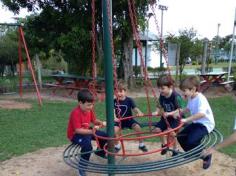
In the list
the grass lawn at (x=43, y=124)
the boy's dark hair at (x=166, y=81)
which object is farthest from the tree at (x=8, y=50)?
the boy's dark hair at (x=166, y=81)

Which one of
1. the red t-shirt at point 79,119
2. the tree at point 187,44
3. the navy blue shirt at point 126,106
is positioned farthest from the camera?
the tree at point 187,44

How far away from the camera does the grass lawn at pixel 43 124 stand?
5414 millimetres

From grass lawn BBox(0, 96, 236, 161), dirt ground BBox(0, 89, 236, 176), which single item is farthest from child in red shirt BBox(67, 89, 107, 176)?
grass lawn BBox(0, 96, 236, 161)

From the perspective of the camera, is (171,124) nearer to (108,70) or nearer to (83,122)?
(83,122)

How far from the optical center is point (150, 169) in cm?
297

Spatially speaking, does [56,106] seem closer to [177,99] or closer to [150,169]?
[177,99]

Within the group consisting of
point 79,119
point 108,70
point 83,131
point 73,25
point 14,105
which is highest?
point 73,25

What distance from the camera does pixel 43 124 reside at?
715cm

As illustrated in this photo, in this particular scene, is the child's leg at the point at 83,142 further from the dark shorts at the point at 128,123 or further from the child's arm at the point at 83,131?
the dark shorts at the point at 128,123

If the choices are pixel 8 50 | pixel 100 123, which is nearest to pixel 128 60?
pixel 100 123

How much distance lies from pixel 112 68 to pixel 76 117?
725mm

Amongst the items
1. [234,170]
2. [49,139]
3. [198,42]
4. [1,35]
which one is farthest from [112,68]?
[1,35]

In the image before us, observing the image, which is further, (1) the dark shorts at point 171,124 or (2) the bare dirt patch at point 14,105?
(2) the bare dirt patch at point 14,105

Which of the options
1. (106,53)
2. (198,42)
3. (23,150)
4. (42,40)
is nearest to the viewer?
(106,53)
